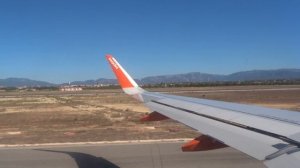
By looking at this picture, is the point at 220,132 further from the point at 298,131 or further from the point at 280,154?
the point at 280,154

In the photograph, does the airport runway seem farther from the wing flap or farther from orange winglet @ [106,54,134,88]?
the wing flap

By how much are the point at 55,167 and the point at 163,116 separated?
4.19 meters

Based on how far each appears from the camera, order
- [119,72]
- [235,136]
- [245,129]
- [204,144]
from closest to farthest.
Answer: [235,136]
[245,129]
[204,144]
[119,72]

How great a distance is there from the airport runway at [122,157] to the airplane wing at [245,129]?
256cm

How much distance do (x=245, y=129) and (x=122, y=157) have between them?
6.92m

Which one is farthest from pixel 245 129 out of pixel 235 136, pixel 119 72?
pixel 119 72

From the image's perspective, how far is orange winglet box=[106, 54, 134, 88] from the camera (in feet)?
32.8

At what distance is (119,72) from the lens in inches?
399

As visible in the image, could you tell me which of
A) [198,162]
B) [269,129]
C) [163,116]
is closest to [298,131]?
[269,129]

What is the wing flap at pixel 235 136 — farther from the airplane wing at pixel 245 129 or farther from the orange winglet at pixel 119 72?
the orange winglet at pixel 119 72

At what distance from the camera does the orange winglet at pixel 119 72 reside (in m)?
9.98

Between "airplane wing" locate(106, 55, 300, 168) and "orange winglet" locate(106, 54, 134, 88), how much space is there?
1.59m

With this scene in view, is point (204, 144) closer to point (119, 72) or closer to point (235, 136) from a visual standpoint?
point (235, 136)

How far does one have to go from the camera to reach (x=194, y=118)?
23.0 feet
